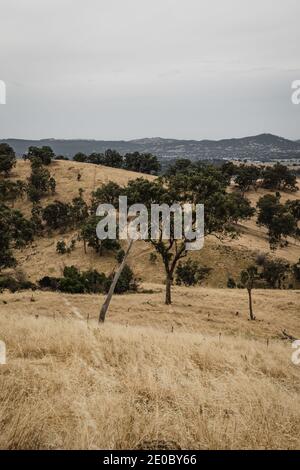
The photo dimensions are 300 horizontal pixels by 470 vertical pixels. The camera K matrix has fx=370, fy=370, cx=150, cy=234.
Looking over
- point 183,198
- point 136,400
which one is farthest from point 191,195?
point 136,400

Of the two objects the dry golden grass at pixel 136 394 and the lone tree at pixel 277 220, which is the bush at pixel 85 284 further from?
the lone tree at pixel 277 220

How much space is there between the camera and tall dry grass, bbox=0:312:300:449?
384 cm

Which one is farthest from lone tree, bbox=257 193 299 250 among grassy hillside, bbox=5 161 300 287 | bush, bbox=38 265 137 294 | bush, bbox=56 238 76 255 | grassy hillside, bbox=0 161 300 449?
grassy hillside, bbox=0 161 300 449

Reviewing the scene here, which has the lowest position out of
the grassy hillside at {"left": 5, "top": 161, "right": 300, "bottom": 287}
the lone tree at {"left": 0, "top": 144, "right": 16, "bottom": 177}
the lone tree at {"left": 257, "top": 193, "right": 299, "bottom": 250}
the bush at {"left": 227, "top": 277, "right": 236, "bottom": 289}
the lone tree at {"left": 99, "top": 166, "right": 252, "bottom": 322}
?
the bush at {"left": 227, "top": 277, "right": 236, "bottom": 289}

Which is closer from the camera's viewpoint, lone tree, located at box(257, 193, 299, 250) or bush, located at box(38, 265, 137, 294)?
bush, located at box(38, 265, 137, 294)

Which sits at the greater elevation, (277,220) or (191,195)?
(191,195)

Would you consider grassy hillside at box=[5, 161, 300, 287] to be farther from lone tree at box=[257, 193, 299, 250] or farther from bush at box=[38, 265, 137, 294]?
bush at box=[38, 265, 137, 294]

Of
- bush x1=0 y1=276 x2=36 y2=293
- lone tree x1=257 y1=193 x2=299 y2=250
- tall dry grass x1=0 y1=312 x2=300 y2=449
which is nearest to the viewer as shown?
tall dry grass x1=0 y1=312 x2=300 y2=449

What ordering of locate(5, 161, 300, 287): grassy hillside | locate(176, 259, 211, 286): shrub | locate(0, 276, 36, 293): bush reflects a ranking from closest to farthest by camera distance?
1. locate(0, 276, 36, 293): bush
2. locate(176, 259, 211, 286): shrub
3. locate(5, 161, 300, 287): grassy hillside

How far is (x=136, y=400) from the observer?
4.89m

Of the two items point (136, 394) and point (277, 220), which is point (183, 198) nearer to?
point (136, 394)

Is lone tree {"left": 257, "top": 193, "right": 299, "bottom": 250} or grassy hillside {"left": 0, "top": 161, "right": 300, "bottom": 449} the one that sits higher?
grassy hillside {"left": 0, "top": 161, "right": 300, "bottom": 449}

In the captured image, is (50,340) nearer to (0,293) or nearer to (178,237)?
(178,237)

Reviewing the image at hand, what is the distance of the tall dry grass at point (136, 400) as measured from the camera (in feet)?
12.6
